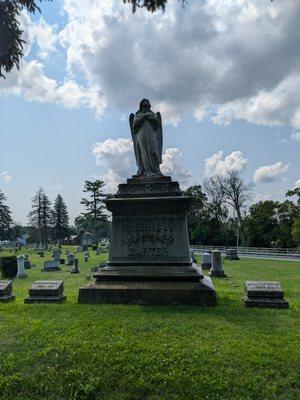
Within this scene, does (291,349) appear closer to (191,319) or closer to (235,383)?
(235,383)

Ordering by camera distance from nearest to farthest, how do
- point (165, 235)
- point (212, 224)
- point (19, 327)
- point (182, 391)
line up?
point (182, 391)
point (19, 327)
point (165, 235)
point (212, 224)

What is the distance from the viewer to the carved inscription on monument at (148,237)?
9.06m

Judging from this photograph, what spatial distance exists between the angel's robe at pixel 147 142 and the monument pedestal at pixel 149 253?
654mm

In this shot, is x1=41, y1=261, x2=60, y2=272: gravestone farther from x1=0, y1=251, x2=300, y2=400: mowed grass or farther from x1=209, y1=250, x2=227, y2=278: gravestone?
x1=0, y1=251, x2=300, y2=400: mowed grass

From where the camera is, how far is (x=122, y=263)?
9.09 meters

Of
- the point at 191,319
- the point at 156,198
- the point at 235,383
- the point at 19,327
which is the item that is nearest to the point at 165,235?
the point at 156,198

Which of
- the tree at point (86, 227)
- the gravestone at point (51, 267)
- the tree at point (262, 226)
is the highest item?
the tree at point (86, 227)

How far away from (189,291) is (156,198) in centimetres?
233

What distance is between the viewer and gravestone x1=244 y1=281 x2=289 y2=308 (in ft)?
26.5

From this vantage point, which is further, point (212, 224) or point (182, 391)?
point (212, 224)

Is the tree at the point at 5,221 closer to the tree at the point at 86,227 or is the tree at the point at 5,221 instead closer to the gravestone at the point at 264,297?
the tree at the point at 86,227

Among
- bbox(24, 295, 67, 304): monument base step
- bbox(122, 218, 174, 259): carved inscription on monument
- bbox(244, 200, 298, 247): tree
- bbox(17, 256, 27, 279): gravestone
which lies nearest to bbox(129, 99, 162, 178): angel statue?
bbox(122, 218, 174, 259): carved inscription on monument

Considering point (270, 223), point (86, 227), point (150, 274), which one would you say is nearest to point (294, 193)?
point (270, 223)

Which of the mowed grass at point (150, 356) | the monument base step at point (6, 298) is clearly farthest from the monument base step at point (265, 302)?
the monument base step at point (6, 298)
